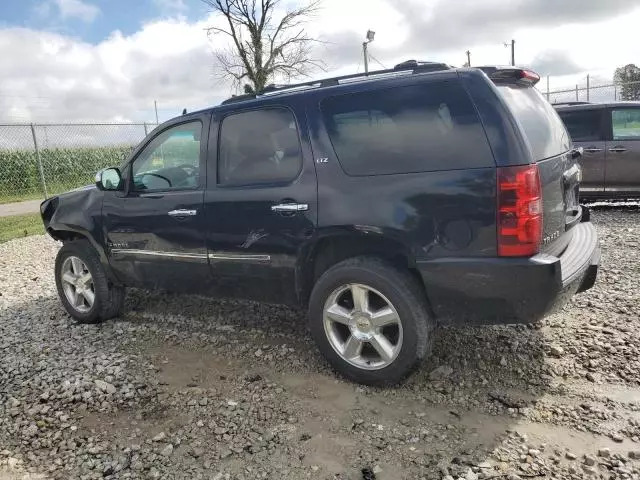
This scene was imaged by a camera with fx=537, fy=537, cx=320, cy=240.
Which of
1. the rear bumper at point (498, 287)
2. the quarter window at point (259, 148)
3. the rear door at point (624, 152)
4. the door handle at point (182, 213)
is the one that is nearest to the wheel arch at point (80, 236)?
the door handle at point (182, 213)

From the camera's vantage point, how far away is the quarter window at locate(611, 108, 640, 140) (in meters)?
8.34

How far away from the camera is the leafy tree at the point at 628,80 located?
19141 millimetres

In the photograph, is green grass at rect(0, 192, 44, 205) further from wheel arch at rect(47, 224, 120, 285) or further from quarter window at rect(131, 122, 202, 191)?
quarter window at rect(131, 122, 202, 191)

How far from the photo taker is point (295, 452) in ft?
9.16

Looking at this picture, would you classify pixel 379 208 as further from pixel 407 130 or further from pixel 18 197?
pixel 18 197

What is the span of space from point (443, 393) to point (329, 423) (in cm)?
76

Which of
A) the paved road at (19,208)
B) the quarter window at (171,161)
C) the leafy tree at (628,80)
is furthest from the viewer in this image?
the leafy tree at (628,80)

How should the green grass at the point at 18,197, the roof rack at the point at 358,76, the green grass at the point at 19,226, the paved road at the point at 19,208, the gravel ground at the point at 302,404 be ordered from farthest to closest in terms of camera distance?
the green grass at the point at 18,197 → the paved road at the point at 19,208 → the green grass at the point at 19,226 → the roof rack at the point at 358,76 → the gravel ground at the point at 302,404

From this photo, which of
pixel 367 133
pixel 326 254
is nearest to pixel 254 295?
pixel 326 254

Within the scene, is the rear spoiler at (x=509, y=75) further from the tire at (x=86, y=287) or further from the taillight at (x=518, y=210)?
the tire at (x=86, y=287)

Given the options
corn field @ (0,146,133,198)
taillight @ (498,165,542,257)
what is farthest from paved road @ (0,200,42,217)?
taillight @ (498,165,542,257)

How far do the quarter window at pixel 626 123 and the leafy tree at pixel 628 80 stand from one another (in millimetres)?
11015

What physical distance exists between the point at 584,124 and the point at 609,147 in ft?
1.78

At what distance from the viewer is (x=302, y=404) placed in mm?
3273
